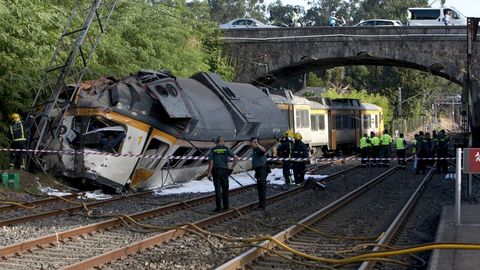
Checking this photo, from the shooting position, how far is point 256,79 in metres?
44.1

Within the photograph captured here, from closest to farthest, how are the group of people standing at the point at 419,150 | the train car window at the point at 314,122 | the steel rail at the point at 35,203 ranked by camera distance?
the steel rail at the point at 35,203 → the group of people standing at the point at 419,150 → the train car window at the point at 314,122

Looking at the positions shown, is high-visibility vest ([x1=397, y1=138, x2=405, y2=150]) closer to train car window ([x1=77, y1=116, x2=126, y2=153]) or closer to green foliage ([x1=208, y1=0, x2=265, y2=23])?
train car window ([x1=77, y1=116, x2=126, y2=153])

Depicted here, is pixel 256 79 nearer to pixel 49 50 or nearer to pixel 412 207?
pixel 49 50

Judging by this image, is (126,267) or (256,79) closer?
(126,267)

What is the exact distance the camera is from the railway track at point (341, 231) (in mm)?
9031

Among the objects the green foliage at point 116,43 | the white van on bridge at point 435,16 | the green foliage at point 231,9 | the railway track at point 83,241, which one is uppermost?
the green foliage at point 231,9

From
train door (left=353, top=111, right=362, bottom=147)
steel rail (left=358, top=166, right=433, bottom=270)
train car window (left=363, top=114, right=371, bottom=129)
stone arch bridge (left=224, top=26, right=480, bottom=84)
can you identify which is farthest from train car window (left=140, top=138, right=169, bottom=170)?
train car window (left=363, top=114, right=371, bottom=129)

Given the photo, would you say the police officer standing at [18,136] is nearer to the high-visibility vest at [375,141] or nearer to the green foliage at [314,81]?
the high-visibility vest at [375,141]

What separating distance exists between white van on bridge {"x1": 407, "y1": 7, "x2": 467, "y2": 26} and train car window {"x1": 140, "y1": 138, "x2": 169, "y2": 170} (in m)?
33.4

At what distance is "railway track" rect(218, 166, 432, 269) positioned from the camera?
9.03m

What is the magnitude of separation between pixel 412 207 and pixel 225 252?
7027 millimetres

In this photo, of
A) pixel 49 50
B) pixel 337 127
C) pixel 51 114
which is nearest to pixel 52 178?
pixel 51 114

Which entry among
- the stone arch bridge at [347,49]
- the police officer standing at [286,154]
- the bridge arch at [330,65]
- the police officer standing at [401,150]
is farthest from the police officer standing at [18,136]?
A: the bridge arch at [330,65]

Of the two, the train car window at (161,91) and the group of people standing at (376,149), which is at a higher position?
the train car window at (161,91)
